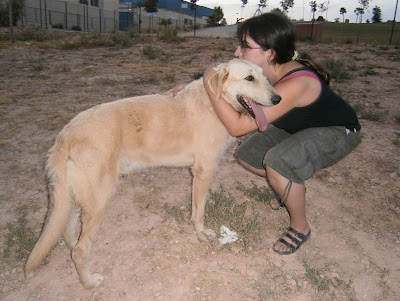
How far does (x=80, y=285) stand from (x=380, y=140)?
15.3ft

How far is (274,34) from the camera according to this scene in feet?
7.64

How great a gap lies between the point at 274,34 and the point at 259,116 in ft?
2.19

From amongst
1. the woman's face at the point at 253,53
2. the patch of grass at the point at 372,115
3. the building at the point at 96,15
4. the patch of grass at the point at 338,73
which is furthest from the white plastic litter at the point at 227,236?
the building at the point at 96,15

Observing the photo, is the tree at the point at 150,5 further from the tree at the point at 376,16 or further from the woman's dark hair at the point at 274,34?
the woman's dark hair at the point at 274,34

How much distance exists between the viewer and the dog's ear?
239 centimetres

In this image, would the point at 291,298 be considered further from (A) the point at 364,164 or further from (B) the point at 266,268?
(A) the point at 364,164

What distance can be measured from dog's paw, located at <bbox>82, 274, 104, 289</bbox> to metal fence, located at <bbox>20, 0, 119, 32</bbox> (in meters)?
26.6

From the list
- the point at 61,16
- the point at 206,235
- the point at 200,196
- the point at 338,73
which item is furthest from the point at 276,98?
the point at 61,16

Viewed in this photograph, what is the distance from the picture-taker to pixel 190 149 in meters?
2.58

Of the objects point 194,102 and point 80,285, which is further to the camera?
point 194,102

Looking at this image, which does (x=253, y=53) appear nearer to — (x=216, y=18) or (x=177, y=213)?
(x=177, y=213)

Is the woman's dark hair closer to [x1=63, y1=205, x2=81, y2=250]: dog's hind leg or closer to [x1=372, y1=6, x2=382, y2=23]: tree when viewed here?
[x1=63, y1=205, x2=81, y2=250]: dog's hind leg

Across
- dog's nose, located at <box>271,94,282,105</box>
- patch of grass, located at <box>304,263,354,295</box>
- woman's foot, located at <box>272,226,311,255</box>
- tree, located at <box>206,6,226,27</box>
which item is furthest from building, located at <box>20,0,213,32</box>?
patch of grass, located at <box>304,263,354,295</box>

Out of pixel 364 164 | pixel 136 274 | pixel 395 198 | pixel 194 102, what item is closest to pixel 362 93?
pixel 364 164
